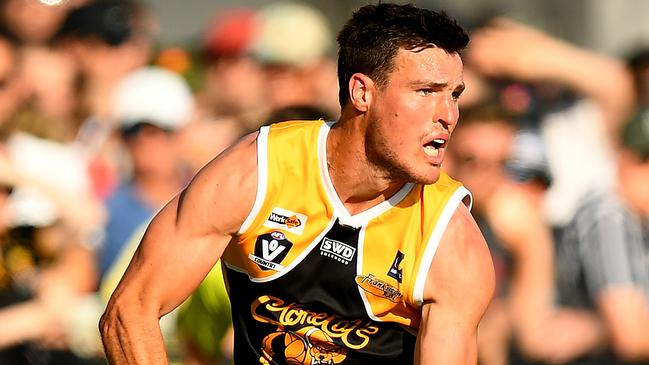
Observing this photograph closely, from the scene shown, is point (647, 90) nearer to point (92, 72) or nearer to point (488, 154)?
point (488, 154)

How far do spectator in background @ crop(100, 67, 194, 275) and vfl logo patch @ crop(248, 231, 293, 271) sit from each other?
2.59m

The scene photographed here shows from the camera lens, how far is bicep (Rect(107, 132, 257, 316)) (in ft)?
16.5

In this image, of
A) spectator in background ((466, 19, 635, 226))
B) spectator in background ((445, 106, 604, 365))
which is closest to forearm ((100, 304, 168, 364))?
spectator in background ((445, 106, 604, 365))

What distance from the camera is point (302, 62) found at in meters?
8.73

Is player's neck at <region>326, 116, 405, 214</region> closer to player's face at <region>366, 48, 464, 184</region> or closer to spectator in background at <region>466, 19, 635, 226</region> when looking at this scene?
player's face at <region>366, 48, 464, 184</region>

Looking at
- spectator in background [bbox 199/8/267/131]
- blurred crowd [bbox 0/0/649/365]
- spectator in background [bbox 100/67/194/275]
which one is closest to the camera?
spectator in background [bbox 100/67/194/275]

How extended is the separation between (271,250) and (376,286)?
1.34ft

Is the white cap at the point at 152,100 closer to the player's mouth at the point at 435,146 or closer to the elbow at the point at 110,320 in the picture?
the elbow at the point at 110,320

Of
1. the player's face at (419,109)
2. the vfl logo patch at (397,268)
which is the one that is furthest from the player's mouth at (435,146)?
the vfl logo patch at (397,268)

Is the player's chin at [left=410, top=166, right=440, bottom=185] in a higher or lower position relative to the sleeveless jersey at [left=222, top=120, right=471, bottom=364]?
higher

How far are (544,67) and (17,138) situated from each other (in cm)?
313

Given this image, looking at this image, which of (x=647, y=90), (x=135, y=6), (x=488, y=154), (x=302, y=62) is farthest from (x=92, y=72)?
(x=647, y=90)

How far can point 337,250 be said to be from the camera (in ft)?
17.0

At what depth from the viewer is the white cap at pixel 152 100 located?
319 inches
